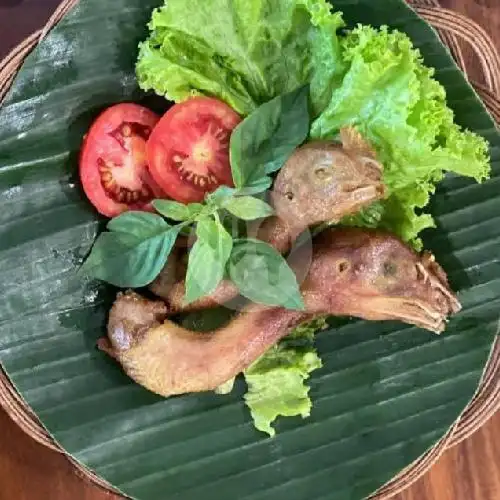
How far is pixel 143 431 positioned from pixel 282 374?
0.29 m

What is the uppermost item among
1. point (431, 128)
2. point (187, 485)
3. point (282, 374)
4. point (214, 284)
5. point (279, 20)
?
→ point (279, 20)

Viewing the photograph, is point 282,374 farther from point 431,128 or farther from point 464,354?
point 431,128

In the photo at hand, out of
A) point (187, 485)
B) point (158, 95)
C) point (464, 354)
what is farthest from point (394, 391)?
point (158, 95)

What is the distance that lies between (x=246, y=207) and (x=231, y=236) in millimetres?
70

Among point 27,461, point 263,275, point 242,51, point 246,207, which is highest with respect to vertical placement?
point 242,51

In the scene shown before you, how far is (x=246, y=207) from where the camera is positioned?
1.56 meters

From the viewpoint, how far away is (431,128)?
1.57m

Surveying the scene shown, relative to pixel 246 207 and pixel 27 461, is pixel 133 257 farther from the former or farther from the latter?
pixel 27 461

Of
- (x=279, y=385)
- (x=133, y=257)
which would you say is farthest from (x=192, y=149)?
(x=279, y=385)

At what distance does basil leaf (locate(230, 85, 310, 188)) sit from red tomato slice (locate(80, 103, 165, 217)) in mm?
206

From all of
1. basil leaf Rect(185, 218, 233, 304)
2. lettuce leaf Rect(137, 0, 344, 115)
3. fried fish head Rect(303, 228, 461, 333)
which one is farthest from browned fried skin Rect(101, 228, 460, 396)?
lettuce leaf Rect(137, 0, 344, 115)

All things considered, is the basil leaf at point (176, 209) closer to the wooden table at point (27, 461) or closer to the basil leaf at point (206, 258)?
the basil leaf at point (206, 258)

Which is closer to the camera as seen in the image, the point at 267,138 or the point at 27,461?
the point at 267,138

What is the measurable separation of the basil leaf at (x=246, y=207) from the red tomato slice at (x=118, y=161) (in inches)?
7.6
